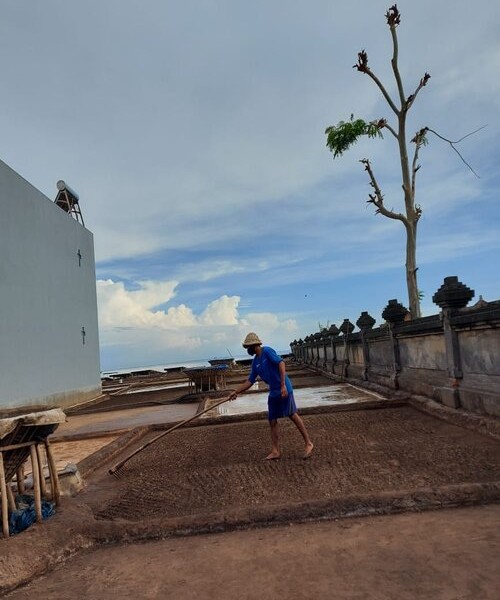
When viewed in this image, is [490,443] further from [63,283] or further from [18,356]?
[63,283]

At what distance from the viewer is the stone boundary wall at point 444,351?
6.25 metres

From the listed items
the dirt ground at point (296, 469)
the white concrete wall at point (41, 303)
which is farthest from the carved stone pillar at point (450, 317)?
the white concrete wall at point (41, 303)

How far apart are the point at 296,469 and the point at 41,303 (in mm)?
11216

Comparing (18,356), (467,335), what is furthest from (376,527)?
(18,356)

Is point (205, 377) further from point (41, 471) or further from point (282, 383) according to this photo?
point (41, 471)

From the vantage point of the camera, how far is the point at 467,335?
22.4ft

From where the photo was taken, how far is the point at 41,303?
Result: 13.8 m

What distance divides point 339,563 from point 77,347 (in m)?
15.7

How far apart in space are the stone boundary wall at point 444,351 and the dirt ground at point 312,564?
3138mm

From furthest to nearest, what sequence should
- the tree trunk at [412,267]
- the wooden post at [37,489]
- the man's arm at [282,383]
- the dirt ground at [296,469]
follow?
the tree trunk at [412,267] < the man's arm at [282,383] < the dirt ground at [296,469] < the wooden post at [37,489]

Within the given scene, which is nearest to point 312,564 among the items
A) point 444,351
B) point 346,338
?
point 444,351

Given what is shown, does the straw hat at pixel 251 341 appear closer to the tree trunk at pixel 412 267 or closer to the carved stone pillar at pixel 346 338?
the tree trunk at pixel 412 267

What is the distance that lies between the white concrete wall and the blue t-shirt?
574cm

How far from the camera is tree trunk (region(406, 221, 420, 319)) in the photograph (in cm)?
1327
